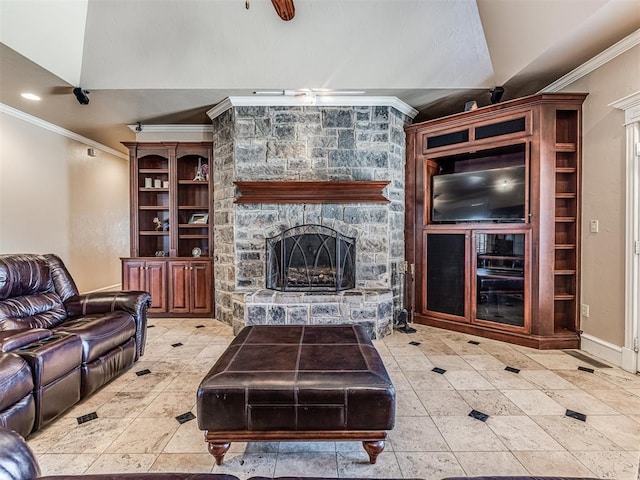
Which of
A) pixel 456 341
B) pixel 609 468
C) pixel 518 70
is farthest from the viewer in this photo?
pixel 456 341

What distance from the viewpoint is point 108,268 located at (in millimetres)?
5801

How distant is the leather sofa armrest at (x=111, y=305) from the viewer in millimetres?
2650

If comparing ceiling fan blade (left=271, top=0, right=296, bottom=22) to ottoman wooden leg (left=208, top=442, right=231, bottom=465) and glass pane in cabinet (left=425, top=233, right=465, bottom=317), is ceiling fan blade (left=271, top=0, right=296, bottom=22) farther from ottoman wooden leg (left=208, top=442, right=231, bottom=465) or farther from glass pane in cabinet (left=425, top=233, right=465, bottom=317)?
ottoman wooden leg (left=208, top=442, right=231, bottom=465)

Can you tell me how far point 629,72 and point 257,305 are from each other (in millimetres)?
4001

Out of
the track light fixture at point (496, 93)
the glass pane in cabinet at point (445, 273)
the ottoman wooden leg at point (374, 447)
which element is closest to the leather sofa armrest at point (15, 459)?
the ottoman wooden leg at point (374, 447)

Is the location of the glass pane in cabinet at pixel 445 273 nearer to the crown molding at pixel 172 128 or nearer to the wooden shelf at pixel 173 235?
the wooden shelf at pixel 173 235

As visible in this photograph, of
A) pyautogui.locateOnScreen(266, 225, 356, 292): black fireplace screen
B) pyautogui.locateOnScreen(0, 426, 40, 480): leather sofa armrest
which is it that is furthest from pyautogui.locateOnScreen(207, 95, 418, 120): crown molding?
pyautogui.locateOnScreen(0, 426, 40, 480): leather sofa armrest

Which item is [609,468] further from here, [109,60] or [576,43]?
[109,60]

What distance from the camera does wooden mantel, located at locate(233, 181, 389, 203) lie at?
11.3ft

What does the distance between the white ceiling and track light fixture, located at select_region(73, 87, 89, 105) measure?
0.07 meters

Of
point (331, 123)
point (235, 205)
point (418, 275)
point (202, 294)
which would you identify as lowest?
point (202, 294)

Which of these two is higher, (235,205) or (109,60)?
(109,60)

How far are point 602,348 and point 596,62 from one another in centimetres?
265

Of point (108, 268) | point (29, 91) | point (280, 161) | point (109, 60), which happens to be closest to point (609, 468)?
point (280, 161)
